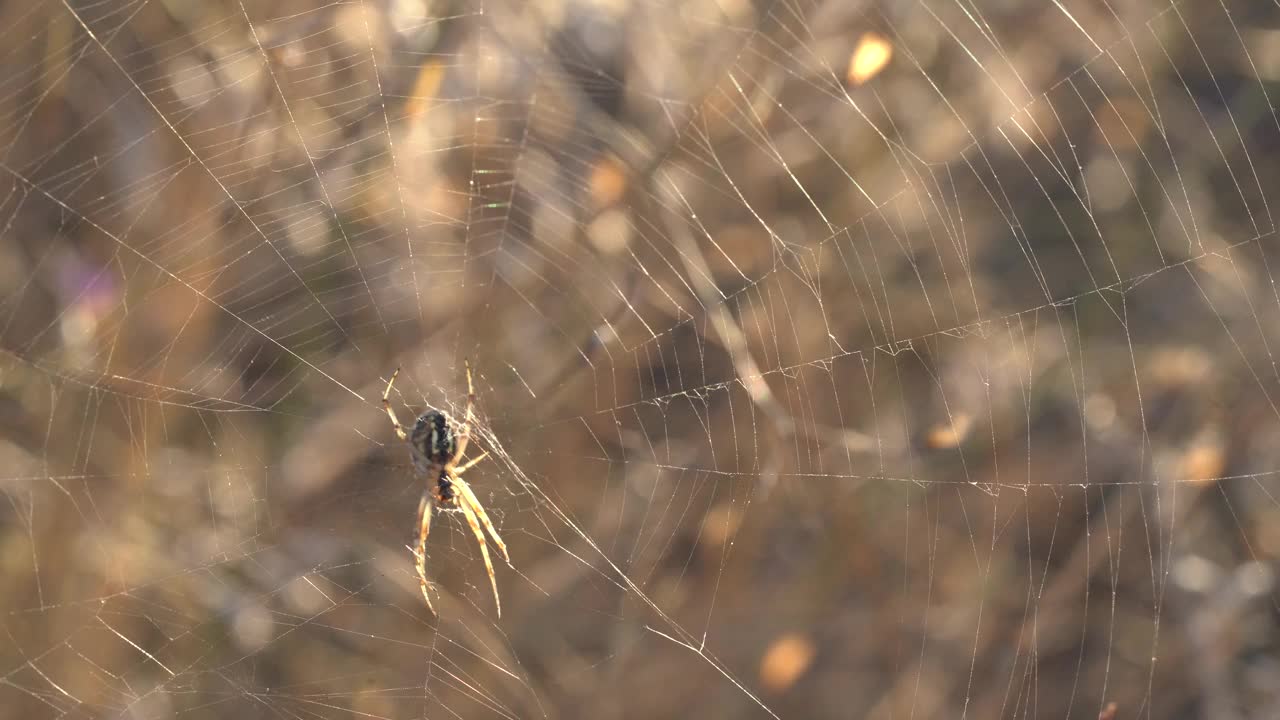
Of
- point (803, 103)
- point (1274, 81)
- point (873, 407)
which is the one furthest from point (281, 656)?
point (1274, 81)

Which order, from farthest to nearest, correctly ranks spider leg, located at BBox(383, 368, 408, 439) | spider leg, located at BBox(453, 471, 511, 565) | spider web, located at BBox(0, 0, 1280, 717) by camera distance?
spider leg, located at BBox(453, 471, 511, 565), spider leg, located at BBox(383, 368, 408, 439), spider web, located at BBox(0, 0, 1280, 717)

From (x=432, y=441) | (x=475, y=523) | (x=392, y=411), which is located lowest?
(x=475, y=523)

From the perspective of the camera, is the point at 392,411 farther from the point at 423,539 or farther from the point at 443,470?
the point at 423,539

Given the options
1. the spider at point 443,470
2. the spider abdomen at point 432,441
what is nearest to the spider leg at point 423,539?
the spider at point 443,470

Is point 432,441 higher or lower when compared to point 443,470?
higher

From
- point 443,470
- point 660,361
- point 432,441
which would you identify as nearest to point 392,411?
point 432,441

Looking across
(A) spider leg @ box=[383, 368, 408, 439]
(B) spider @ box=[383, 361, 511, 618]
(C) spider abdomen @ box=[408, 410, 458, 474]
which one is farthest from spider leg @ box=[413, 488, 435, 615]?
(A) spider leg @ box=[383, 368, 408, 439]

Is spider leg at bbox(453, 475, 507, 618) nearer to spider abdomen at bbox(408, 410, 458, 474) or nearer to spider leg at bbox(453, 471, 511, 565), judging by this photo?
spider leg at bbox(453, 471, 511, 565)
